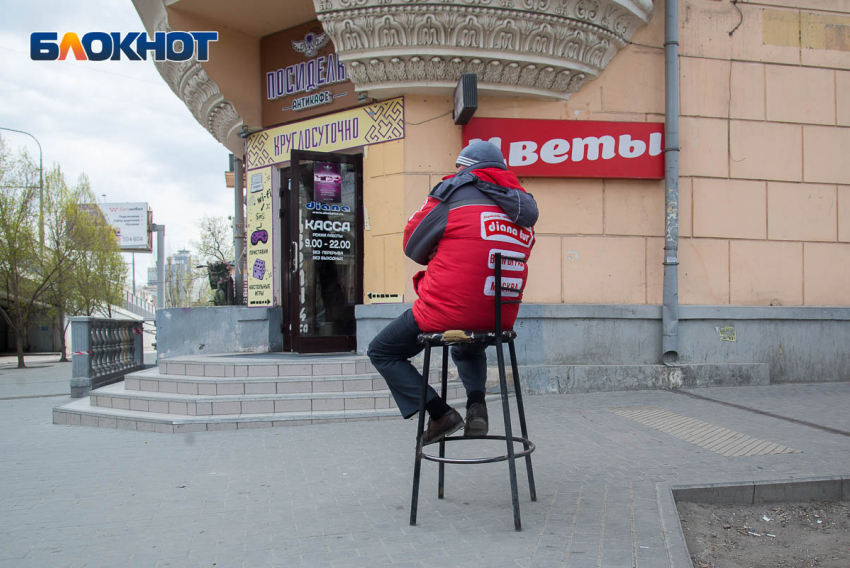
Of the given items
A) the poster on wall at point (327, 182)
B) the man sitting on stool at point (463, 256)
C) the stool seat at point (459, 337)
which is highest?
the poster on wall at point (327, 182)

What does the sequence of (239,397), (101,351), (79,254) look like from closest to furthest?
1. (239,397)
2. (101,351)
3. (79,254)

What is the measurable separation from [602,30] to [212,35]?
541 centimetres

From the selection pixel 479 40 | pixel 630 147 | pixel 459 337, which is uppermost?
pixel 479 40

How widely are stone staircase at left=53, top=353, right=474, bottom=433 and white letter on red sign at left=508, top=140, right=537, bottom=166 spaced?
2.86 meters

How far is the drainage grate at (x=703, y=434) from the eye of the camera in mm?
4766

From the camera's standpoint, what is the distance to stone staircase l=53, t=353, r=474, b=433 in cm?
618

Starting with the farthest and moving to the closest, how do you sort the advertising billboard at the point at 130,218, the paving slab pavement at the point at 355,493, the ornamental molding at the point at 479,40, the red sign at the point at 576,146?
1. the advertising billboard at the point at 130,218
2. the red sign at the point at 576,146
3. the ornamental molding at the point at 479,40
4. the paving slab pavement at the point at 355,493

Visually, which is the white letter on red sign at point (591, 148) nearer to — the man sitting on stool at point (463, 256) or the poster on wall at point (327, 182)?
the poster on wall at point (327, 182)

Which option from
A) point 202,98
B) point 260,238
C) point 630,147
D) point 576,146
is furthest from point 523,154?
point 202,98

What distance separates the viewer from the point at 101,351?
8.87 meters

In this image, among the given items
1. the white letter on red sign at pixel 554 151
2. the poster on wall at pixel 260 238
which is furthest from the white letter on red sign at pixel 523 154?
the poster on wall at pixel 260 238

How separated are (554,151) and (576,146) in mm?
293

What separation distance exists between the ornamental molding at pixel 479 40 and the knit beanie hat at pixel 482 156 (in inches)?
174

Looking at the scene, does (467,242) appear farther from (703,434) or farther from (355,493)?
(703,434)
